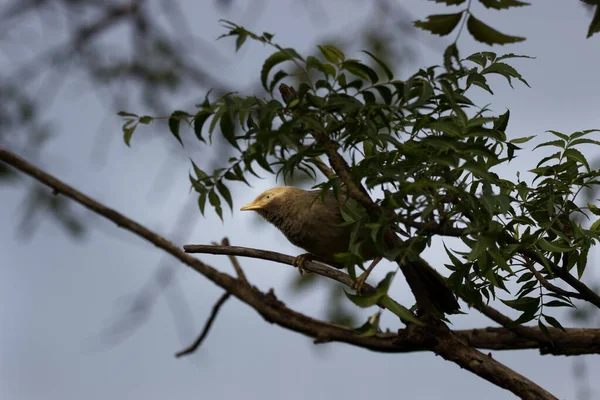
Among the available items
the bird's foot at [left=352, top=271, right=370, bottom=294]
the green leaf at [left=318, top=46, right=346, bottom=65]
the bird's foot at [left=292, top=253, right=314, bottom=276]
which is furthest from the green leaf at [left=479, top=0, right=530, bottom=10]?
the bird's foot at [left=292, top=253, right=314, bottom=276]

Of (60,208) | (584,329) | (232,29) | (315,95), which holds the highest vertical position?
(60,208)

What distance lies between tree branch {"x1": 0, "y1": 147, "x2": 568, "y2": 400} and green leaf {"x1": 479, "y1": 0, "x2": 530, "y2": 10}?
1638 millimetres

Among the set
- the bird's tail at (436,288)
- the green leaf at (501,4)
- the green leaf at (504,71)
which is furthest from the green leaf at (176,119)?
the bird's tail at (436,288)

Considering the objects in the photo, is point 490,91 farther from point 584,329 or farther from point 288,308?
point 288,308

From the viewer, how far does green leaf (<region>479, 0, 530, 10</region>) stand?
6.83 ft

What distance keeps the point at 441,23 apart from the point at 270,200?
8.11 ft

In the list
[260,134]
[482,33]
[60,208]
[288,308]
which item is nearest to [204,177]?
[260,134]

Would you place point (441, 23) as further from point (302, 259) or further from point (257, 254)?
point (302, 259)

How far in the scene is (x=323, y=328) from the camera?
4.38 m

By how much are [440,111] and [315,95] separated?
0.60m

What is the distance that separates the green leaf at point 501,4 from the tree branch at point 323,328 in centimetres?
164

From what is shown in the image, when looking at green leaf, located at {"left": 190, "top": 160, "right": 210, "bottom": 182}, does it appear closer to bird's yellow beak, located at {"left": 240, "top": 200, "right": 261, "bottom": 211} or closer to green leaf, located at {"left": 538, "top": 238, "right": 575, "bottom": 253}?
green leaf, located at {"left": 538, "top": 238, "right": 575, "bottom": 253}

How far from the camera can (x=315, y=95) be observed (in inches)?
90.0

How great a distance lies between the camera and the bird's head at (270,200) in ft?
14.6
